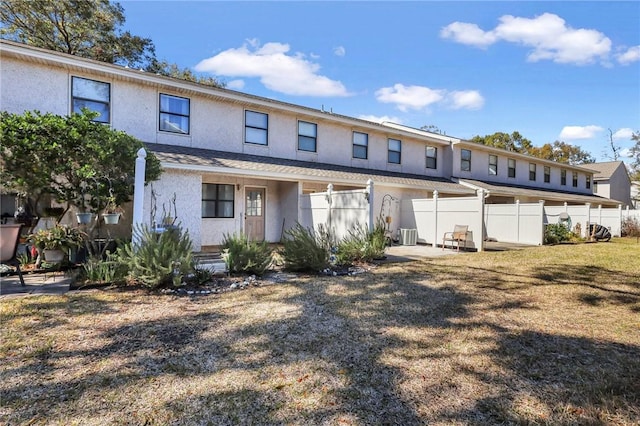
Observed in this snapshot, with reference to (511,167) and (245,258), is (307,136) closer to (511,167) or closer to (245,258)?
(245,258)

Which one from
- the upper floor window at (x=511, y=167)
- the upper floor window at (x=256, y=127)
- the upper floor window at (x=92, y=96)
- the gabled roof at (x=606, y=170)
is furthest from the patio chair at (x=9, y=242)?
the gabled roof at (x=606, y=170)

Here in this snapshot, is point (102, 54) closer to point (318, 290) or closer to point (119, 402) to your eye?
point (318, 290)

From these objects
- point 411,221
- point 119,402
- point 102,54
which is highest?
point 102,54

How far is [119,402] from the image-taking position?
106 inches

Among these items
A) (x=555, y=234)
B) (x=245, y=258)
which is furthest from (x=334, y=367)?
(x=555, y=234)

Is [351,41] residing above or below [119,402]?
above

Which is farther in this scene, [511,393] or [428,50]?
[428,50]

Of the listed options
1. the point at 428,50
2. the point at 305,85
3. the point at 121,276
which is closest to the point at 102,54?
the point at 305,85

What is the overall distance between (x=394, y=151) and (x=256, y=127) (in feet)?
25.5

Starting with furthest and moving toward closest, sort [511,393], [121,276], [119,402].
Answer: [121,276] → [511,393] → [119,402]

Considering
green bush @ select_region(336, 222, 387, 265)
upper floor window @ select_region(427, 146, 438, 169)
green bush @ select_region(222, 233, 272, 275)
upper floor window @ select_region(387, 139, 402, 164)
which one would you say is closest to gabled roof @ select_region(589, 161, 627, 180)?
upper floor window @ select_region(427, 146, 438, 169)

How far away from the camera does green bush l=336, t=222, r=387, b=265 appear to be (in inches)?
355

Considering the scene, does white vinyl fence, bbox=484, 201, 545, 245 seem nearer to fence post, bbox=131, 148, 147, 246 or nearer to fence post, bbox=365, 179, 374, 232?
fence post, bbox=365, 179, 374, 232

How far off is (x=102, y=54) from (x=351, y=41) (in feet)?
52.4
